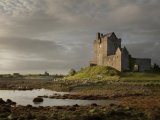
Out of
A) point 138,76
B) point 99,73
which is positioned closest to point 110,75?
point 99,73

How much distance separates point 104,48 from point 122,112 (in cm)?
9192

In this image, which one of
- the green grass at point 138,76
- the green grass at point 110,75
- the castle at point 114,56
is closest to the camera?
→ the green grass at point 138,76

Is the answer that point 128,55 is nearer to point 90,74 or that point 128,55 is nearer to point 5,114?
point 90,74

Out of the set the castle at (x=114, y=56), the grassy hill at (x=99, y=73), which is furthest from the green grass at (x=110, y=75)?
the castle at (x=114, y=56)

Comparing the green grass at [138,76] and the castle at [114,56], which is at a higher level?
the castle at [114,56]

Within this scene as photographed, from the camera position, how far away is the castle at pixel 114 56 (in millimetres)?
113062

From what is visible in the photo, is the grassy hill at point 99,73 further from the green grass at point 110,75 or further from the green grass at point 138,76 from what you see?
the green grass at point 138,76

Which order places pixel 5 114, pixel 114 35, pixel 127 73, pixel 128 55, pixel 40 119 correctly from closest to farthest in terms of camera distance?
pixel 40 119
pixel 5 114
pixel 127 73
pixel 128 55
pixel 114 35

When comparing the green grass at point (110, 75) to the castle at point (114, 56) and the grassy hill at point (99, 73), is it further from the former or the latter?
the castle at point (114, 56)

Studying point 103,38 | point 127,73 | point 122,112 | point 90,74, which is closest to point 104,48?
point 103,38

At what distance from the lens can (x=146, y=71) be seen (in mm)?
111500

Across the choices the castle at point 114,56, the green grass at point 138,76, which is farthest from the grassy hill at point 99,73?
the castle at point 114,56

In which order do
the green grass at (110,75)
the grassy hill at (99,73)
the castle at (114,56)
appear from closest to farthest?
the green grass at (110,75) < the grassy hill at (99,73) < the castle at (114,56)

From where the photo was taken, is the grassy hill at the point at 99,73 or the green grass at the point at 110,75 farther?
the grassy hill at the point at 99,73
